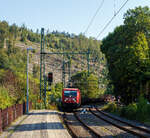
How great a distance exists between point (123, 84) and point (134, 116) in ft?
37.2

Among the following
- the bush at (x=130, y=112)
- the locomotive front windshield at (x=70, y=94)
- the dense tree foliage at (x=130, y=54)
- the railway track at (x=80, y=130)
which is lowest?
the railway track at (x=80, y=130)

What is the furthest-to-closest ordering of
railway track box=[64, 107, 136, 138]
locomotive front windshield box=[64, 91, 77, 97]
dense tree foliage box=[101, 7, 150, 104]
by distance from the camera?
locomotive front windshield box=[64, 91, 77, 97]
dense tree foliage box=[101, 7, 150, 104]
railway track box=[64, 107, 136, 138]

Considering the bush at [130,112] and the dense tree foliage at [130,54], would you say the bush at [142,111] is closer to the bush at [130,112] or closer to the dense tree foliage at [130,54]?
the bush at [130,112]

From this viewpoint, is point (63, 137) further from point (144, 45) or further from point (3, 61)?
point (3, 61)

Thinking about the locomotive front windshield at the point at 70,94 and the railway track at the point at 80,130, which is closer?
the railway track at the point at 80,130

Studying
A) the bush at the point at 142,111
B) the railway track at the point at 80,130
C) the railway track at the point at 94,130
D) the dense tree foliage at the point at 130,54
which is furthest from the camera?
the dense tree foliage at the point at 130,54

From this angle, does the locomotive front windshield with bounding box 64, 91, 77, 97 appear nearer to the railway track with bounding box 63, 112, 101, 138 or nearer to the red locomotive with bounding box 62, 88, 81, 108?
the red locomotive with bounding box 62, 88, 81, 108

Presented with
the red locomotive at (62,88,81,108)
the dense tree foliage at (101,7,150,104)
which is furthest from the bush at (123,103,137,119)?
the red locomotive at (62,88,81,108)

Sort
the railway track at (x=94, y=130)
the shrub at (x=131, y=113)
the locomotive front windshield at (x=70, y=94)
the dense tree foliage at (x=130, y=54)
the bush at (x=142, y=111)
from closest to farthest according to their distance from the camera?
1. the railway track at (x=94, y=130)
2. the bush at (x=142, y=111)
3. the shrub at (x=131, y=113)
4. the dense tree foliage at (x=130, y=54)
5. the locomotive front windshield at (x=70, y=94)

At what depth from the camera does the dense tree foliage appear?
3194cm

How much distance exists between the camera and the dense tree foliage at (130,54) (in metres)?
31.9

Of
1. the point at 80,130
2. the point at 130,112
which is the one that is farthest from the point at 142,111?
the point at 80,130

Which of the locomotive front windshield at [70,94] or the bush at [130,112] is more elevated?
the locomotive front windshield at [70,94]

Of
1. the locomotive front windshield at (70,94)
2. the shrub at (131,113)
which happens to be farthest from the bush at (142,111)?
the locomotive front windshield at (70,94)
